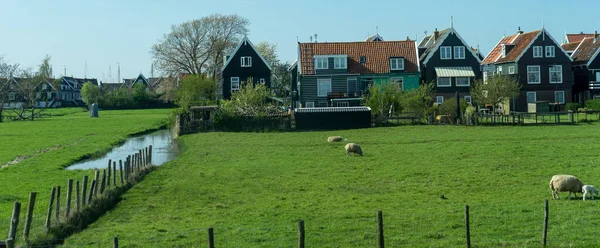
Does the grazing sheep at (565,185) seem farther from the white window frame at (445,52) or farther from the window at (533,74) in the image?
the window at (533,74)

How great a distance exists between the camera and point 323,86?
70.2 metres

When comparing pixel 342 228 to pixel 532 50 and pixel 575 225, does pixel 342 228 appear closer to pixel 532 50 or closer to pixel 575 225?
pixel 575 225

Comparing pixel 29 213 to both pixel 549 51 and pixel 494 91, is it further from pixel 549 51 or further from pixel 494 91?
pixel 549 51

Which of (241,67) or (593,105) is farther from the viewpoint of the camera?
(241,67)

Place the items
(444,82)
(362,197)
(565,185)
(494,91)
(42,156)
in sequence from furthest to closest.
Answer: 1. (444,82)
2. (494,91)
3. (42,156)
4. (362,197)
5. (565,185)

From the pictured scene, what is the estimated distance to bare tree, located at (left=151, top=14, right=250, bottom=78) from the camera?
3809 inches

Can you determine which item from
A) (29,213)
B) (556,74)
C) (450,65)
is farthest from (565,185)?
(556,74)

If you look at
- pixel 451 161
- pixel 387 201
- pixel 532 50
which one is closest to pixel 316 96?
pixel 532 50

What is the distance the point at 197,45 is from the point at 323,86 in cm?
3248

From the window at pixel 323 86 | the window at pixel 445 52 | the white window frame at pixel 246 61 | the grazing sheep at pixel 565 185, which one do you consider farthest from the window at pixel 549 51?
the grazing sheep at pixel 565 185

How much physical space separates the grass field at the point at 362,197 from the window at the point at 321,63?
3257 cm

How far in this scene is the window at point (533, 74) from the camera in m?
71.4

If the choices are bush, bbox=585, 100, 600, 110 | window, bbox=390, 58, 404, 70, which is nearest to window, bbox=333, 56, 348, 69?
window, bbox=390, 58, 404, 70

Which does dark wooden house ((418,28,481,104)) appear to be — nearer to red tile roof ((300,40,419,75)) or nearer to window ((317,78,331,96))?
red tile roof ((300,40,419,75))
